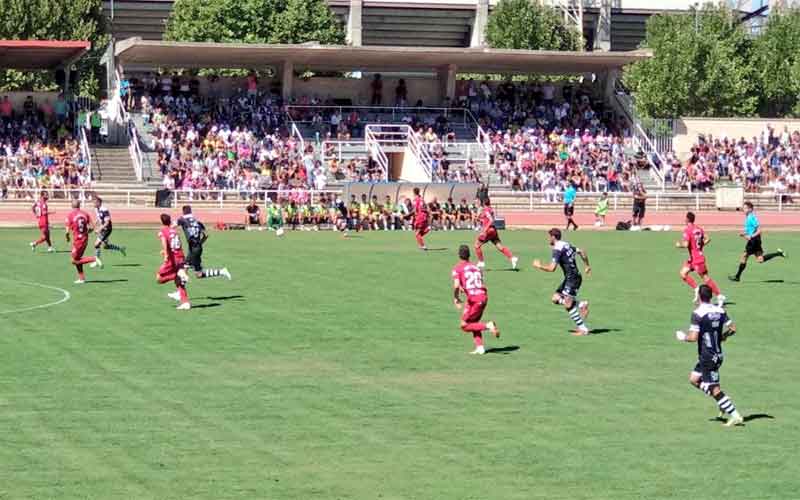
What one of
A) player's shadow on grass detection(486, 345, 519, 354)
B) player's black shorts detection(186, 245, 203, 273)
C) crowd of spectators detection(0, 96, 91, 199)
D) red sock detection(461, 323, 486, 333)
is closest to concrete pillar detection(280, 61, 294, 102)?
crowd of spectators detection(0, 96, 91, 199)

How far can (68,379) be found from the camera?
22234 millimetres

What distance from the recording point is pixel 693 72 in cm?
7938

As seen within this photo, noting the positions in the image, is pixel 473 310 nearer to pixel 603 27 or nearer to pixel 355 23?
pixel 355 23

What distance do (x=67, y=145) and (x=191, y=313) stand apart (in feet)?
120

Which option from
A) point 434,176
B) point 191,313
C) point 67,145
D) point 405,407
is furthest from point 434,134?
point 405,407

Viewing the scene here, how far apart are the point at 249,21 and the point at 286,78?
12.2 metres

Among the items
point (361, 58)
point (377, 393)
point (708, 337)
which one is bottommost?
point (377, 393)

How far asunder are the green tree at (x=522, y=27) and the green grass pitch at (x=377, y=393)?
51.6 m

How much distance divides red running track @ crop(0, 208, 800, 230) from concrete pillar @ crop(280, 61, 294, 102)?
1363 cm

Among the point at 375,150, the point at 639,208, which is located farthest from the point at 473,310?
the point at 375,150

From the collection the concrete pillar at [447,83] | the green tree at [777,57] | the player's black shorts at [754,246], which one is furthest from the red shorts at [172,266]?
the green tree at [777,57]

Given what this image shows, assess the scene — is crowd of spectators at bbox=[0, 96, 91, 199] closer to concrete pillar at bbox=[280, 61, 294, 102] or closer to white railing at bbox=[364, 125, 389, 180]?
concrete pillar at bbox=[280, 61, 294, 102]

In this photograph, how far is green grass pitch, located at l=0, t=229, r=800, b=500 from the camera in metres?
16.2

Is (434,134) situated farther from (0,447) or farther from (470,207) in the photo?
(0,447)
